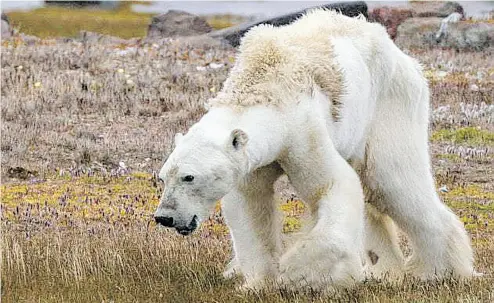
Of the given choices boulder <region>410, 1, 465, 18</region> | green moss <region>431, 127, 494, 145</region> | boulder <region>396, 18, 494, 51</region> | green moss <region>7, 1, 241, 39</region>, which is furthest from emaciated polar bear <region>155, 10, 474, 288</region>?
green moss <region>7, 1, 241, 39</region>

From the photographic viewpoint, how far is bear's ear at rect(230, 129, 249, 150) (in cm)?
643

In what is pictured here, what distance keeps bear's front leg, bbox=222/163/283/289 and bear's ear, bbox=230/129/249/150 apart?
0.69 metres

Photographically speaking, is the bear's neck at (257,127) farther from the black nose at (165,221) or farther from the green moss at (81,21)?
the green moss at (81,21)

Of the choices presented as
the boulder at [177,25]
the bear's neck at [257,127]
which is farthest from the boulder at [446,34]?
the bear's neck at [257,127]

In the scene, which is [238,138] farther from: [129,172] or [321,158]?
[129,172]

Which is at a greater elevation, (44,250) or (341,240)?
(341,240)

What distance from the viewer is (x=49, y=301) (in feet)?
24.1

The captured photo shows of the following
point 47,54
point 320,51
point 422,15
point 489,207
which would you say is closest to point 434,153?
point 489,207

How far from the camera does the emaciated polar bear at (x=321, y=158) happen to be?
648cm

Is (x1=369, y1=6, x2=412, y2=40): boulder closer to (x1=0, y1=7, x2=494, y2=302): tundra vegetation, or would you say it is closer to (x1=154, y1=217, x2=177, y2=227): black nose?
(x1=0, y1=7, x2=494, y2=302): tundra vegetation

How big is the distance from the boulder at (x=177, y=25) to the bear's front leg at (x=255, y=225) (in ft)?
81.1

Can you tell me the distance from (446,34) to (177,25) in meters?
8.52

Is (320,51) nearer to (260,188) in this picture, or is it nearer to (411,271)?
(260,188)

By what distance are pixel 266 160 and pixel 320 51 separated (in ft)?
3.20
